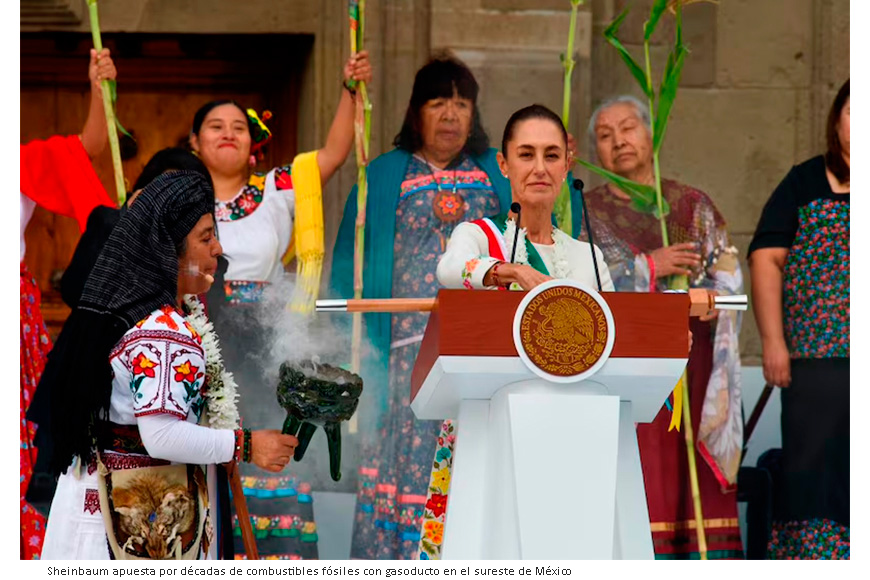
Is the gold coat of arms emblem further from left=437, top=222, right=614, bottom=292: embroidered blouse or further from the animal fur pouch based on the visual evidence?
the animal fur pouch

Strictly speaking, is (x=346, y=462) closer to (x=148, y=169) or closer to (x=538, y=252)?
(x=148, y=169)

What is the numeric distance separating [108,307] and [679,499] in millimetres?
2907

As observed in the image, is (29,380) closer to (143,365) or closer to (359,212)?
(359,212)

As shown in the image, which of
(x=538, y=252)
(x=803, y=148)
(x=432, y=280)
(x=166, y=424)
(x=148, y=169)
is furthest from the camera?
(x=803, y=148)

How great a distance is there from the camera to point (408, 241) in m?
6.16

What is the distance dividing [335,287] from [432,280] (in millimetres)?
407

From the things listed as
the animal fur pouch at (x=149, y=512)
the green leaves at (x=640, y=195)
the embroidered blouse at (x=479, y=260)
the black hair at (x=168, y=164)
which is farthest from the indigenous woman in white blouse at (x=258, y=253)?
the animal fur pouch at (x=149, y=512)

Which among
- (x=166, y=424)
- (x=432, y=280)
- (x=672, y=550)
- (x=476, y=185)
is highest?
(x=476, y=185)

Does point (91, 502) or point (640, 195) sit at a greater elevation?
point (640, 195)

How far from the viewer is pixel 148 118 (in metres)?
7.49

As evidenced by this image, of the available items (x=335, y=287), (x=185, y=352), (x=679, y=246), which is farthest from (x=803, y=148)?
(x=185, y=352)

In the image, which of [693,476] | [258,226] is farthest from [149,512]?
[693,476]

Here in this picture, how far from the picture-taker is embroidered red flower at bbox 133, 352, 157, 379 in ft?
12.5

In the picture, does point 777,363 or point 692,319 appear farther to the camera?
point 692,319
